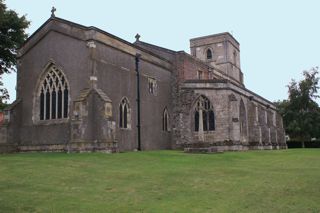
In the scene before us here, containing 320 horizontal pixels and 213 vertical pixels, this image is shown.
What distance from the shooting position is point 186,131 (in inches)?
1339

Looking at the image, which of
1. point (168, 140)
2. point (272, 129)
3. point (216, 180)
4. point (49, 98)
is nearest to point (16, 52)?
point (49, 98)

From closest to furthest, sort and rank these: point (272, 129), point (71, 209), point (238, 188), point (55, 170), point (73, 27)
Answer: point (71, 209), point (238, 188), point (55, 170), point (73, 27), point (272, 129)

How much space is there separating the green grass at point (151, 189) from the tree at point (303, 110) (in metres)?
43.1

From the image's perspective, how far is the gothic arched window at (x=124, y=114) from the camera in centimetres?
2815

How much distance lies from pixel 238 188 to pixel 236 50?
56.6 metres

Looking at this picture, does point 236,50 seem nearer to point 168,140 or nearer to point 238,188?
point 168,140

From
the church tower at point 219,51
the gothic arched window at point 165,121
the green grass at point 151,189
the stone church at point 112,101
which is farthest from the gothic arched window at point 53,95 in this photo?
the church tower at point 219,51

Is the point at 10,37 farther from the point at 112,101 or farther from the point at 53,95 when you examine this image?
the point at 112,101

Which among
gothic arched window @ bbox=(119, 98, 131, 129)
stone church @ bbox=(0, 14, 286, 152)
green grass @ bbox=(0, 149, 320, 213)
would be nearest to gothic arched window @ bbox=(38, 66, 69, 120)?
stone church @ bbox=(0, 14, 286, 152)

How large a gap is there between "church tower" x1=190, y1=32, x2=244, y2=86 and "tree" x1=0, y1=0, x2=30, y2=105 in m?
36.8

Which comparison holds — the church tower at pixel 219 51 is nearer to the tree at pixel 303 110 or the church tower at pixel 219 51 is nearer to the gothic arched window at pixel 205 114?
the tree at pixel 303 110

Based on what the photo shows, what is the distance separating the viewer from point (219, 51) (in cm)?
6141

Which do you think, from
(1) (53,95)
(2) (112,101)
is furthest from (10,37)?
(2) (112,101)

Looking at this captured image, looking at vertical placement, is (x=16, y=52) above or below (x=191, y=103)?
above
